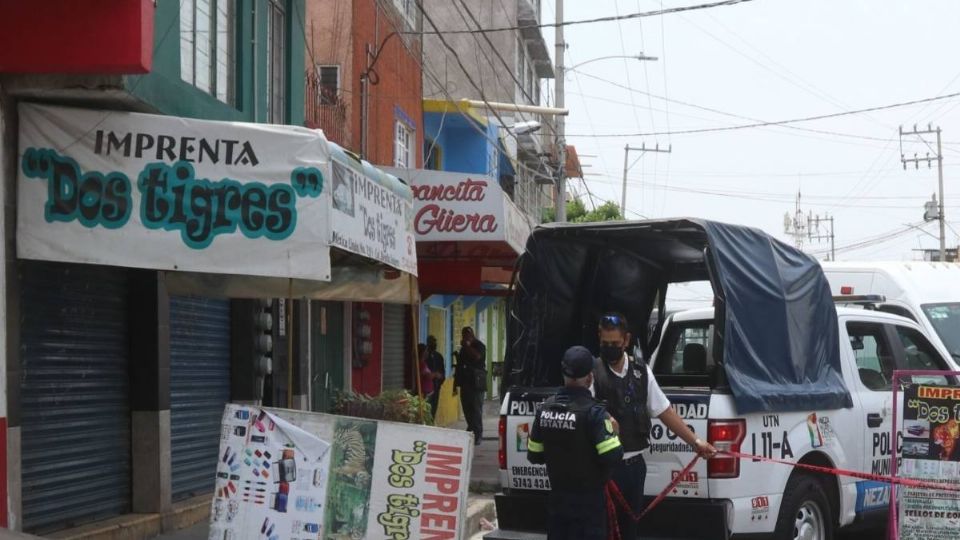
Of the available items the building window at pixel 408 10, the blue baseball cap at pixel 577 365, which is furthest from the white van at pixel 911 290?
the building window at pixel 408 10

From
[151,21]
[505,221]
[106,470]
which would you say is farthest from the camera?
[505,221]

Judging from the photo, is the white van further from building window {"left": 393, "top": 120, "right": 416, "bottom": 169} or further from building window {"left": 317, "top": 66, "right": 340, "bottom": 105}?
building window {"left": 393, "top": 120, "right": 416, "bottom": 169}

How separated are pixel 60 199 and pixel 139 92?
933 millimetres

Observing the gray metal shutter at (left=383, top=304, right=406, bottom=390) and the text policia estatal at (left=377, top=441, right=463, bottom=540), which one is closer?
the text policia estatal at (left=377, top=441, right=463, bottom=540)

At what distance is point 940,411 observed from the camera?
8352 millimetres

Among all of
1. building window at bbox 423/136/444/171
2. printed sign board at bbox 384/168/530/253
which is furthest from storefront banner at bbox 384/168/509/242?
building window at bbox 423/136/444/171

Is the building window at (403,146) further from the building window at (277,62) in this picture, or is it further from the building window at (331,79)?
the building window at (277,62)

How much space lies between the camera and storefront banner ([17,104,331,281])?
8203 millimetres

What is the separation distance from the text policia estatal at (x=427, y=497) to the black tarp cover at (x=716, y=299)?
194 cm

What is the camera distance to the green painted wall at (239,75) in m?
9.25

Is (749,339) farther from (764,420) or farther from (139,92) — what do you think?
(139,92)

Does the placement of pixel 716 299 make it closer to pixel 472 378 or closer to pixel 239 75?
pixel 239 75

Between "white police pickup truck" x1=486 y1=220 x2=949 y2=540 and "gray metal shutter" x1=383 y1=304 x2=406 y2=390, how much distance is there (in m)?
11.0

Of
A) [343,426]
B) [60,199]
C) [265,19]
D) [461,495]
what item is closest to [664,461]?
[461,495]
